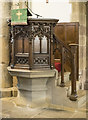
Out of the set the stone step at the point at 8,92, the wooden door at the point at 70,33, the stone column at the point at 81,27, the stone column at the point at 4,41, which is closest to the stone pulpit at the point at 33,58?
the stone step at the point at 8,92

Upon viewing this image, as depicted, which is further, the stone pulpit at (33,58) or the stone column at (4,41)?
the stone column at (4,41)

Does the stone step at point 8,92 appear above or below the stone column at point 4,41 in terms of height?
below

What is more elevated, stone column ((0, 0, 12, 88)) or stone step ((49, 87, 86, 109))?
stone column ((0, 0, 12, 88))

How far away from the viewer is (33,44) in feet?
12.2

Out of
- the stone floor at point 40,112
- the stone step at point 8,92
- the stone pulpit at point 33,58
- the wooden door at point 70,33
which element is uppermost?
the wooden door at point 70,33

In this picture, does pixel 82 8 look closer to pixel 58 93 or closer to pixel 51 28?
pixel 51 28

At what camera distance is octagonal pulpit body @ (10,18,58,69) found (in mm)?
3660

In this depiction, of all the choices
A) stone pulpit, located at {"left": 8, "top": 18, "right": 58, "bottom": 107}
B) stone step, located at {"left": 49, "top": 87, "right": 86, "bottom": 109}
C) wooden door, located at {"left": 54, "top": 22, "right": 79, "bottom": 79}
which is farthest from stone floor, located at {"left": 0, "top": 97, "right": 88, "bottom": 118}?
wooden door, located at {"left": 54, "top": 22, "right": 79, "bottom": 79}

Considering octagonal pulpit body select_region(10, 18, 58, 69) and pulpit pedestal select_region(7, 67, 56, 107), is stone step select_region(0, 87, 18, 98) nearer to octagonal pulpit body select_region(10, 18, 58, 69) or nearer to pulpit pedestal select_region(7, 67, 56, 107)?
pulpit pedestal select_region(7, 67, 56, 107)

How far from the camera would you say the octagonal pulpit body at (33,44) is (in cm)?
366

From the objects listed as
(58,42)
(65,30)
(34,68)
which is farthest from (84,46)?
(34,68)

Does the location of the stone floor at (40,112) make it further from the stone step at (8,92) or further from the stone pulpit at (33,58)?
the stone step at (8,92)

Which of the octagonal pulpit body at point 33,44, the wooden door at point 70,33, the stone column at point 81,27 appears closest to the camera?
the octagonal pulpit body at point 33,44

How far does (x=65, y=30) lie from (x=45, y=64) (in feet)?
6.50
